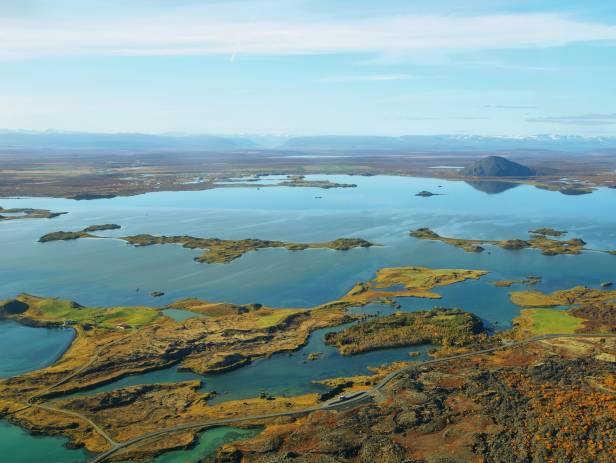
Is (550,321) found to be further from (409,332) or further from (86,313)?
(86,313)

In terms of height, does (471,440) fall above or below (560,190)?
below

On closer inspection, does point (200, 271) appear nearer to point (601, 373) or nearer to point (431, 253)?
point (431, 253)

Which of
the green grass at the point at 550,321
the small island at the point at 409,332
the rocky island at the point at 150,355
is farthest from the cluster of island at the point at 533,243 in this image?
the small island at the point at 409,332

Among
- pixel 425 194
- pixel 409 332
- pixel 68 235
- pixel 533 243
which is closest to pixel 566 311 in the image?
pixel 409 332

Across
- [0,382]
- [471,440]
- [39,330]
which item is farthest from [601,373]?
[39,330]

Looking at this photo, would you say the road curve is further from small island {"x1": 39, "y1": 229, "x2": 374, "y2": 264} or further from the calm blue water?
small island {"x1": 39, "y1": 229, "x2": 374, "y2": 264}

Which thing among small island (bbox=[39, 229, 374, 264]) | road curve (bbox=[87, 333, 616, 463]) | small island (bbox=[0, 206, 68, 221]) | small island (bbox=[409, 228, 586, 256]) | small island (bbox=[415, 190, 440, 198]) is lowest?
road curve (bbox=[87, 333, 616, 463])

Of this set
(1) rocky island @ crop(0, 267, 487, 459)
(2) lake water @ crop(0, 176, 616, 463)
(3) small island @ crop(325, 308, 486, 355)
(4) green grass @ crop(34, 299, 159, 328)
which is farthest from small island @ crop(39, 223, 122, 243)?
(3) small island @ crop(325, 308, 486, 355)
